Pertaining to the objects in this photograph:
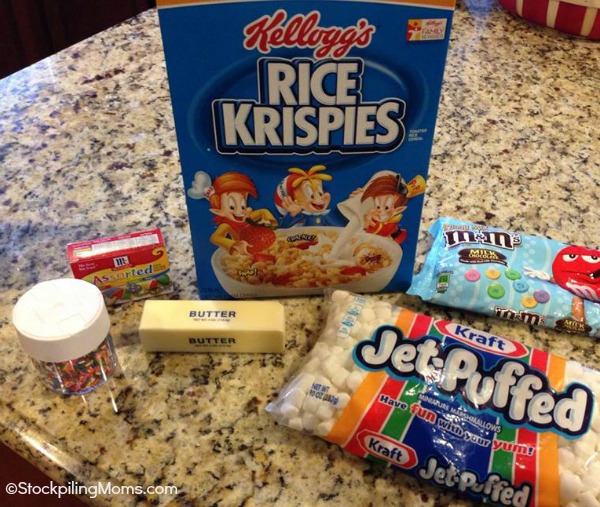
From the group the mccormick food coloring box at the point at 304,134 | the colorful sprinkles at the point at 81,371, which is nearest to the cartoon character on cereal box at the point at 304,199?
the mccormick food coloring box at the point at 304,134

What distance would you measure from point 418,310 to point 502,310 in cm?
9

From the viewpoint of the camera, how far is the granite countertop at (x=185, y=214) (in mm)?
591

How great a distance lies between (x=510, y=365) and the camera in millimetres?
602

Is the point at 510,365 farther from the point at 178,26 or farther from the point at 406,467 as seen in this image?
the point at 178,26

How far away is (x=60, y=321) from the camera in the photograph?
1.94 ft

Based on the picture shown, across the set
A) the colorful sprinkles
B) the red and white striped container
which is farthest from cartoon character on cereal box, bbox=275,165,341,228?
the red and white striped container

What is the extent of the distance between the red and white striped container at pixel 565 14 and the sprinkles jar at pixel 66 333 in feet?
3.24

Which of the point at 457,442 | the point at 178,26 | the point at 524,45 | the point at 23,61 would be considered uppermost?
the point at 178,26

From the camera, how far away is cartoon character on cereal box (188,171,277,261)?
25.1 inches

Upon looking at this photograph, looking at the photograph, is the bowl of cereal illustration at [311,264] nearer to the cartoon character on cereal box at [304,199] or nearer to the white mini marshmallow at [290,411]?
the cartoon character on cereal box at [304,199]

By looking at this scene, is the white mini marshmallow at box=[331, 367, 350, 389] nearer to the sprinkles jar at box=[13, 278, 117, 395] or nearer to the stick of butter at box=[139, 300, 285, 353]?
the stick of butter at box=[139, 300, 285, 353]

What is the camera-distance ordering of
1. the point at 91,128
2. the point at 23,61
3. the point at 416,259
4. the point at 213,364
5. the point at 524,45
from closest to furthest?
1. the point at 213,364
2. the point at 416,259
3. the point at 91,128
4. the point at 524,45
5. the point at 23,61

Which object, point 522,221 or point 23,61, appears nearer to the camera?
point 522,221

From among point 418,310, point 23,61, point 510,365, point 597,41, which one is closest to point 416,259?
point 418,310
